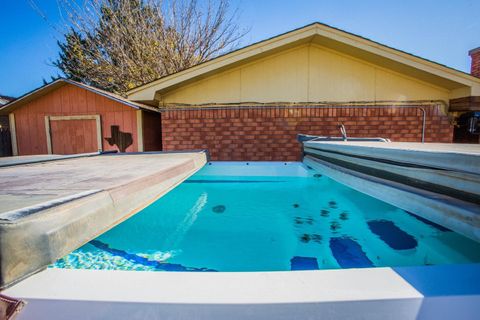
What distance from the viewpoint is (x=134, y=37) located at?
37.7 ft

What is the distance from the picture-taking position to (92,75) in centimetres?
1238

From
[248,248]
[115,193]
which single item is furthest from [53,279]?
[248,248]

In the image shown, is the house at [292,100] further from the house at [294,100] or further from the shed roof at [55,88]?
the shed roof at [55,88]

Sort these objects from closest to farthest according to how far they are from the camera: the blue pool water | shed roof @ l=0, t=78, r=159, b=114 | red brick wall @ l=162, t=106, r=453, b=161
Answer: the blue pool water → red brick wall @ l=162, t=106, r=453, b=161 → shed roof @ l=0, t=78, r=159, b=114

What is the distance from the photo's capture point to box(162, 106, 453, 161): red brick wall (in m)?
6.07

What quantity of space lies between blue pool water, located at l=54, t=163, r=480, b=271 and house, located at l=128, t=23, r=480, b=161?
228 cm

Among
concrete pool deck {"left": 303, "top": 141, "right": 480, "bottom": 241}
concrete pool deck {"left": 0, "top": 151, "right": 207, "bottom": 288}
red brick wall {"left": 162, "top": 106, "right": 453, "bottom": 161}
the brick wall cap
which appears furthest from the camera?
the brick wall cap

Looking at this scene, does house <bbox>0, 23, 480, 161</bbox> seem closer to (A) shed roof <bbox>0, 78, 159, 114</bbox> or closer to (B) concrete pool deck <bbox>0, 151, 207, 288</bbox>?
(A) shed roof <bbox>0, 78, 159, 114</bbox>

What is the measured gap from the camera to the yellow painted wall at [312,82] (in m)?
6.07

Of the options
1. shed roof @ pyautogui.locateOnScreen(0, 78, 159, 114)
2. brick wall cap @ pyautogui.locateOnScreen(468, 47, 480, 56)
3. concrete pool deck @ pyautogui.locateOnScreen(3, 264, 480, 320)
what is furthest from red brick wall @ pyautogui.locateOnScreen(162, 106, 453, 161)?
brick wall cap @ pyautogui.locateOnScreen(468, 47, 480, 56)

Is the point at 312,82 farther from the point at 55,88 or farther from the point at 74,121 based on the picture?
the point at 55,88

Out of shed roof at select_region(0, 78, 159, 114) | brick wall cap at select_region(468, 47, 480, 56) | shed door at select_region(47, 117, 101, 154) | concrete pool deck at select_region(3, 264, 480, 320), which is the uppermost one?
brick wall cap at select_region(468, 47, 480, 56)

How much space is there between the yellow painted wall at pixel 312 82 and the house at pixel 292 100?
0.02m

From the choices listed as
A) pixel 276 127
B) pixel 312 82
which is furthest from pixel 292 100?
pixel 276 127
